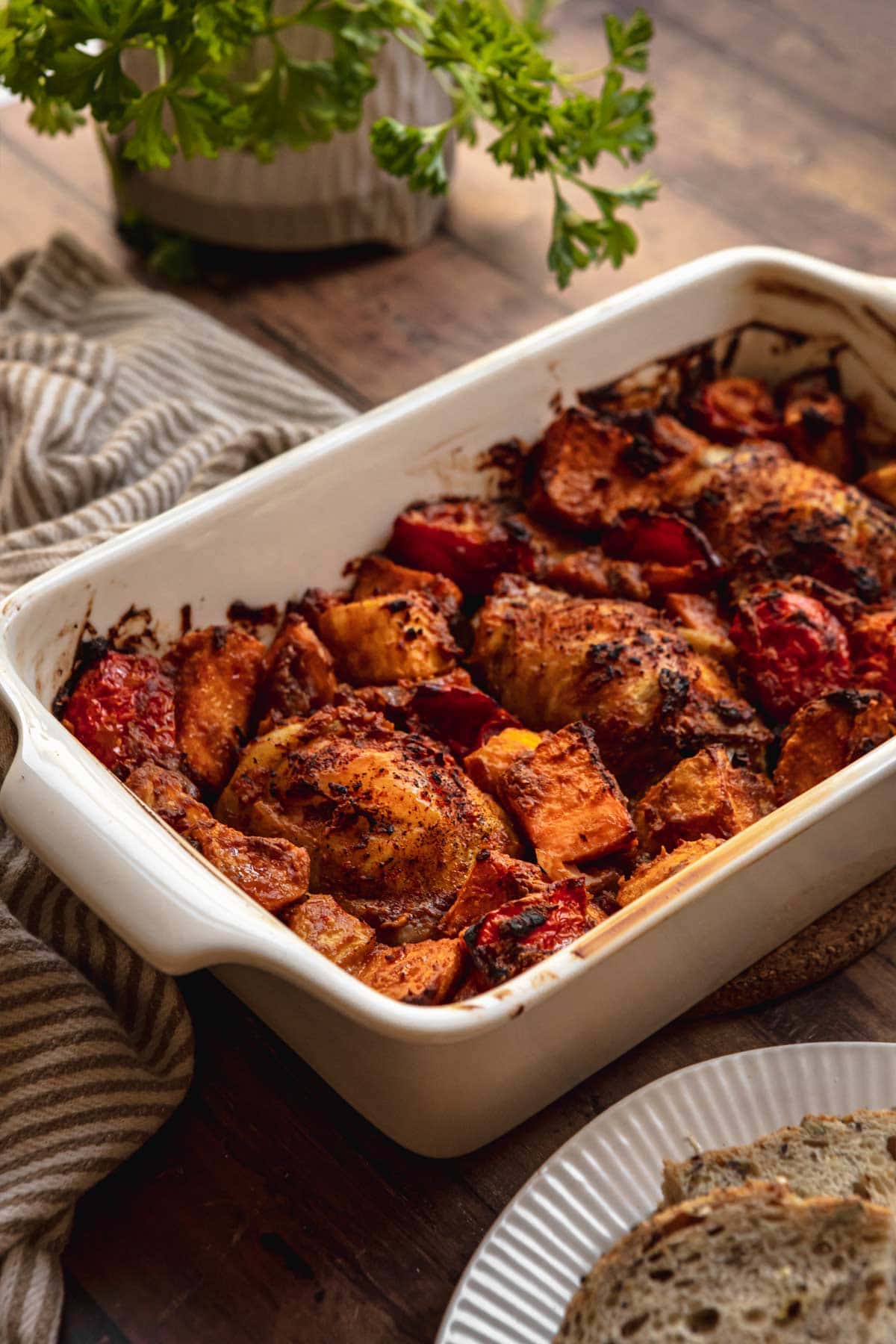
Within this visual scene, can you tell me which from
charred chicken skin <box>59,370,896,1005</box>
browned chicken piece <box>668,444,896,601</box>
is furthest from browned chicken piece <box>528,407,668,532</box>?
browned chicken piece <box>668,444,896,601</box>

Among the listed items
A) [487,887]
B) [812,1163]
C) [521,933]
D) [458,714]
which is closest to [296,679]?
[458,714]

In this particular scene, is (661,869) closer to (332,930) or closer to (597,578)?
(332,930)

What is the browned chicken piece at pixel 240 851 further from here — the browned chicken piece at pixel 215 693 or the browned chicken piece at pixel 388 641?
the browned chicken piece at pixel 388 641

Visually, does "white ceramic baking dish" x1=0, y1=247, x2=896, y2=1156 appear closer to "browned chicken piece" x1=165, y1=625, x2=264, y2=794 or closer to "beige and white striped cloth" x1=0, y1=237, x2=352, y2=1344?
"browned chicken piece" x1=165, y1=625, x2=264, y2=794

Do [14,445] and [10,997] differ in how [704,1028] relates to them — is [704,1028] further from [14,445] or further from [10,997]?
[14,445]

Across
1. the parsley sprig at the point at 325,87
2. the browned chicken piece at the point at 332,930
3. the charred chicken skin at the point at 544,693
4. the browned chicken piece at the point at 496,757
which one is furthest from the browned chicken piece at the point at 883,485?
the browned chicken piece at the point at 332,930
